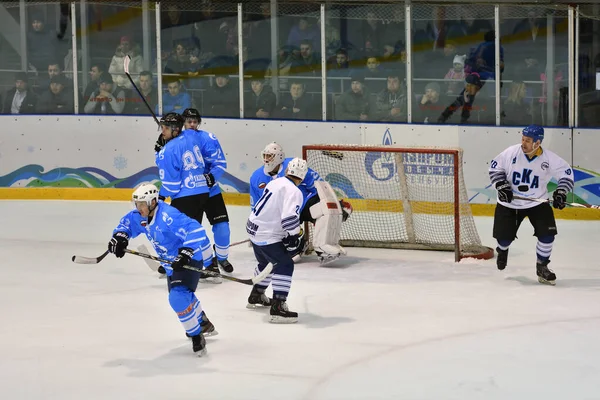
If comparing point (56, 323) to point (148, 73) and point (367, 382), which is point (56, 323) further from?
point (148, 73)

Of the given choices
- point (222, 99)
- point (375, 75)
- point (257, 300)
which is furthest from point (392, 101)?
point (257, 300)

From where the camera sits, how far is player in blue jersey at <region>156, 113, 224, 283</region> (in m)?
7.27

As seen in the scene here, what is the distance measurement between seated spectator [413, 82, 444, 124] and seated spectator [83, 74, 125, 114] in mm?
2812

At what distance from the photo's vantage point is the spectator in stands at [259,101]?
10.4 m

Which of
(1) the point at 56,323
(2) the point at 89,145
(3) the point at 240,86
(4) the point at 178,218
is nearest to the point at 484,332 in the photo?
(4) the point at 178,218

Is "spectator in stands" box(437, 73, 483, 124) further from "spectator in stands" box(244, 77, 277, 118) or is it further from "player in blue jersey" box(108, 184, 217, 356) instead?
"player in blue jersey" box(108, 184, 217, 356)

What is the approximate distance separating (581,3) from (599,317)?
13.6ft

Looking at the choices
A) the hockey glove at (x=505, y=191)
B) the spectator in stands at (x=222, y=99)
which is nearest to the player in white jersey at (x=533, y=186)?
the hockey glove at (x=505, y=191)

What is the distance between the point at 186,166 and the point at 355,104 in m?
3.17

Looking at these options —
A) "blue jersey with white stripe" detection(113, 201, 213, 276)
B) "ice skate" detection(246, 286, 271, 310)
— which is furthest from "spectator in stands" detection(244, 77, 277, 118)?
"blue jersey with white stripe" detection(113, 201, 213, 276)

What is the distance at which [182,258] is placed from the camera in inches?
215

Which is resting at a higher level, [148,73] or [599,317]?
[148,73]

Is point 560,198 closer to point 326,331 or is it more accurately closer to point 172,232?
point 326,331

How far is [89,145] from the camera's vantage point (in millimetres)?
10883
